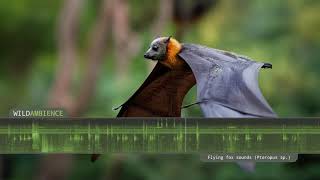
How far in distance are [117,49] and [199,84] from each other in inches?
36.0

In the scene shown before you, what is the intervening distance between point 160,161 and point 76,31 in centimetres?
65

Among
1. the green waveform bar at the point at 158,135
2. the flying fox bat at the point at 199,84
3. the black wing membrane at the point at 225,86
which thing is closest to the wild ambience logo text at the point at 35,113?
the green waveform bar at the point at 158,135

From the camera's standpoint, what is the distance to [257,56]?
2521 mm

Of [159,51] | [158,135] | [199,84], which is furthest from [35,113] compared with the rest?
[199,84]

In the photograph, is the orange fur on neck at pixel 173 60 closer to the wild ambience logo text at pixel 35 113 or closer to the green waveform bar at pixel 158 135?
the green waveform bar at pixel 158 135

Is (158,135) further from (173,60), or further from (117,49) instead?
(117,49)

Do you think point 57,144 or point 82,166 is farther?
point 82,166

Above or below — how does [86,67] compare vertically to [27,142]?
above

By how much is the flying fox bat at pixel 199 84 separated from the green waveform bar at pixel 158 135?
0.26ft

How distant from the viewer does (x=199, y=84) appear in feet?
6.14

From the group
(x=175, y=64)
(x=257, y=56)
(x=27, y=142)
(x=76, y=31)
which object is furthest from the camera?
(x=76, y=31)

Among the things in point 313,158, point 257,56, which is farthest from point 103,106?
point 313,158

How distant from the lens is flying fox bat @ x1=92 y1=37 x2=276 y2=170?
181cm

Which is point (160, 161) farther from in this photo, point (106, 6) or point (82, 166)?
point (106, 6)
